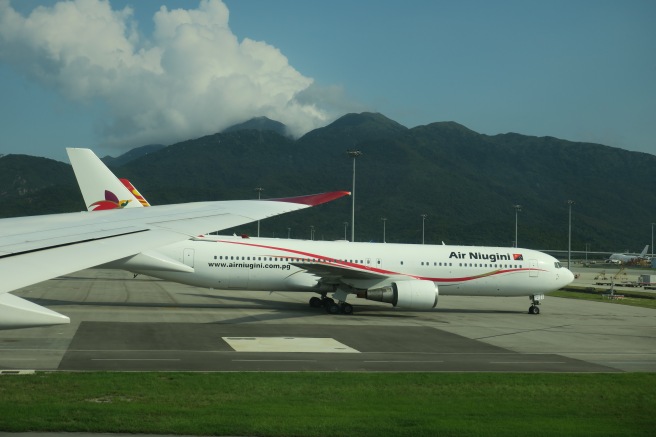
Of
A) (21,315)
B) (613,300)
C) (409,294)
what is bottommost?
(613,300)

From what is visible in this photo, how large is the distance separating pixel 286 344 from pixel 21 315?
45.1ft

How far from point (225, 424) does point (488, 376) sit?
6464mm

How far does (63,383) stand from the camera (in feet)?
38.7

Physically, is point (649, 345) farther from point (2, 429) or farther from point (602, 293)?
point (602, 293)

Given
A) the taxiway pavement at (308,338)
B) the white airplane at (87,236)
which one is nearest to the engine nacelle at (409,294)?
the taxiway pavement at (308,338)

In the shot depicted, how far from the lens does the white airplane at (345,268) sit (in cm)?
2644

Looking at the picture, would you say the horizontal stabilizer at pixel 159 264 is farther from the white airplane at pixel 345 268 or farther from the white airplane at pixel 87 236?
the white airplane at pixel 87 236

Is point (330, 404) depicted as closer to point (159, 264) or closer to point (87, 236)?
point (87, 236)

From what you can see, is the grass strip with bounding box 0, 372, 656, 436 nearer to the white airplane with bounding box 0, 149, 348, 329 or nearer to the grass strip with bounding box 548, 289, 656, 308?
the white airplane with bounding box 0, 149, 348, 329

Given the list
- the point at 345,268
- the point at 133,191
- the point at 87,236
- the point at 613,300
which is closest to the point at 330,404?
the point at 87,236

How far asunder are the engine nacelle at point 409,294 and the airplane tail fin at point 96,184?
Result: 37.3ft

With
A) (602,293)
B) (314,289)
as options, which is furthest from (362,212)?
(314,289)

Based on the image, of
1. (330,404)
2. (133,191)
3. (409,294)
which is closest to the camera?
(330,404)

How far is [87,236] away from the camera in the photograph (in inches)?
257
